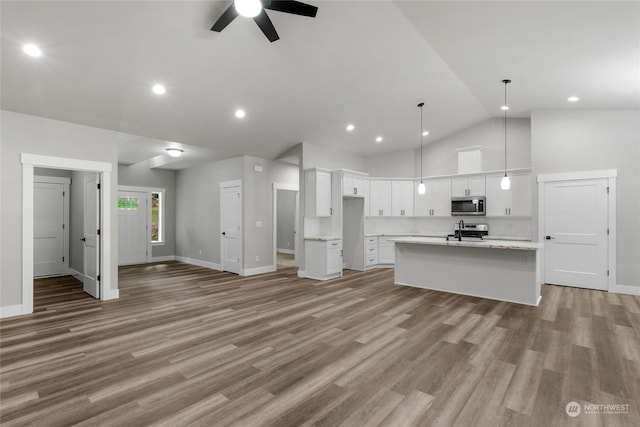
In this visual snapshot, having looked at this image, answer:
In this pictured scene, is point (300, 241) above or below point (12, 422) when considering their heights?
above

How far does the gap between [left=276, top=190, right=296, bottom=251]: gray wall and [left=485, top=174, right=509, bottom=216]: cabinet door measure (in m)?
6.06

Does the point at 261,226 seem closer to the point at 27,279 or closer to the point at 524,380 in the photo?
the point at 27,279

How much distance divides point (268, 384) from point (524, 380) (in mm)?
1991

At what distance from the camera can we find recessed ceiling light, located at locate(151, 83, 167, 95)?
404cm

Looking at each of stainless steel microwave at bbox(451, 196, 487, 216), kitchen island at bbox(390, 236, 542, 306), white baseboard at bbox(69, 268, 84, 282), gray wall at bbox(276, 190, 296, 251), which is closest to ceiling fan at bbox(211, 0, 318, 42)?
kitchen island at bbox(390, 236, 542, 306)

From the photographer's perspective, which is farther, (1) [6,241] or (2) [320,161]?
(2) [320,161]

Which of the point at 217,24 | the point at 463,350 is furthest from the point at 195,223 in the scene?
the point at 463,350

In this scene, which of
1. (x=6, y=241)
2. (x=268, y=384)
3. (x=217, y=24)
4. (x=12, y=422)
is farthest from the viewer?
(x=6, y=241)

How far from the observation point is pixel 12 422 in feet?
6.52

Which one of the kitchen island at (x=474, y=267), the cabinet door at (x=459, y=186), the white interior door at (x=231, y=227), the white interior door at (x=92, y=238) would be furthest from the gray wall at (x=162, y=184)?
the cabinet door at (x=459, y=186)

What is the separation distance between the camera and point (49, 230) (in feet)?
22.9

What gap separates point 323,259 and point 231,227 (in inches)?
97.2

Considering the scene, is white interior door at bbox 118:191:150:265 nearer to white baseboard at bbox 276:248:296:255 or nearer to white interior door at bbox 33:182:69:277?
white interior door at bbox 33:182:69:277

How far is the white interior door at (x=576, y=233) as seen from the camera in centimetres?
532
